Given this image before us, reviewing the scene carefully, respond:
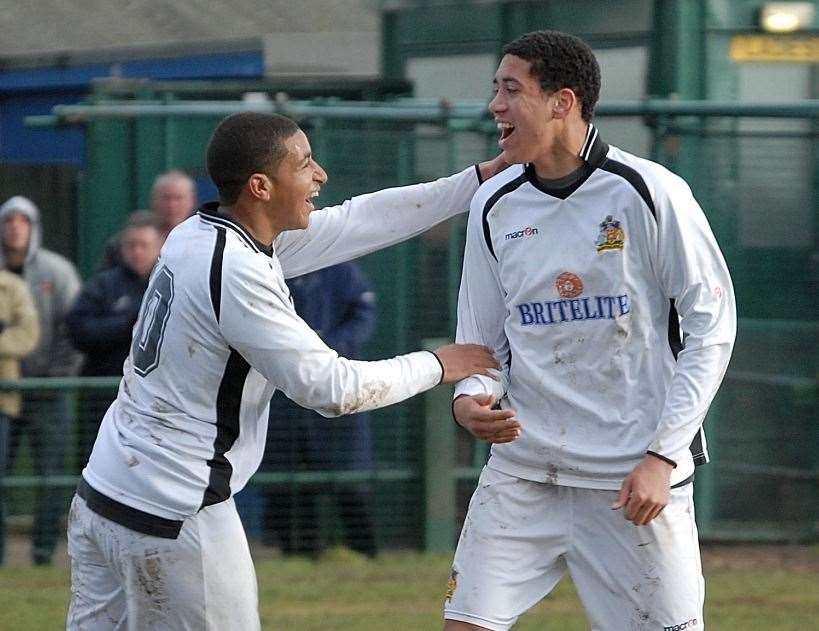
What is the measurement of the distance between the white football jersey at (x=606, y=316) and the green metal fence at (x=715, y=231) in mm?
4017

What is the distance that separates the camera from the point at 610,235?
4.77 m

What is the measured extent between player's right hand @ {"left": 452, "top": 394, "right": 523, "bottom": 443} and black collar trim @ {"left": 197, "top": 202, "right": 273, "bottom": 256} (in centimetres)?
72

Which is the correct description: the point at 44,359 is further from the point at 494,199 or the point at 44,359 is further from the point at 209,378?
the point at 209,378

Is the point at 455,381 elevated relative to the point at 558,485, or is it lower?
elevated

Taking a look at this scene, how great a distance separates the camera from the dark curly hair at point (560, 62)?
484 cm

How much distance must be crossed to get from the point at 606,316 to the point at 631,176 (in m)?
0.40

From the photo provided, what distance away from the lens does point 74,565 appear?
4.74m

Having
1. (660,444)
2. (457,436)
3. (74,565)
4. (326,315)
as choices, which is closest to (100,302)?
(326,315)

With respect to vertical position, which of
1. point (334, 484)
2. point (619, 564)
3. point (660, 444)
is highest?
point (660, 444)

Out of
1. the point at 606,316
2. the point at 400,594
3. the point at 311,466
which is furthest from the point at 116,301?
the point at 606,316

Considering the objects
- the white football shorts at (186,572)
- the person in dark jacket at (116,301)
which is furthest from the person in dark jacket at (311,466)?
the white football shorts at (186,572)

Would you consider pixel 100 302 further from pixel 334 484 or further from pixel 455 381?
pixel 455 381

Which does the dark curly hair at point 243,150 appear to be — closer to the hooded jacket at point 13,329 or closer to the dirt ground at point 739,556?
the hooded jacket at point 13,329

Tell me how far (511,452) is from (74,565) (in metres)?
1.30
